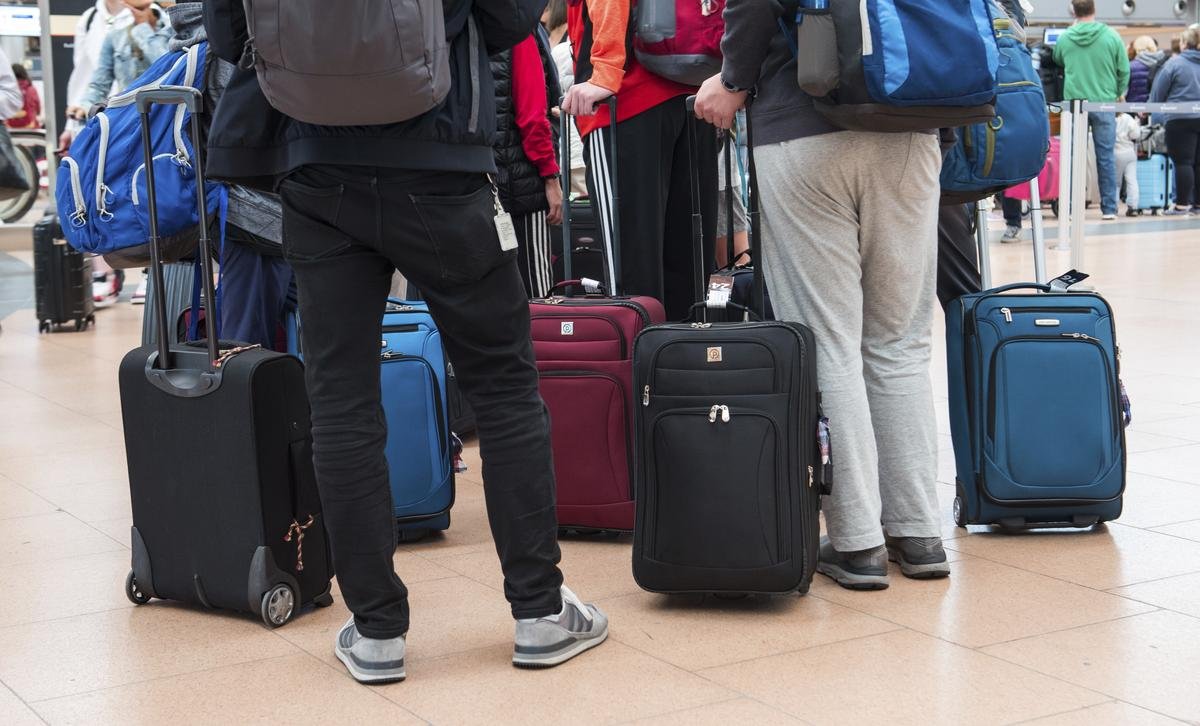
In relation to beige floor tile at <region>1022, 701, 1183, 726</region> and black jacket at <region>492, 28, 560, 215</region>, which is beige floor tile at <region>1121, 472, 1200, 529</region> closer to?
beige floor tile at <region>1022, 701, 1183, 726</region>

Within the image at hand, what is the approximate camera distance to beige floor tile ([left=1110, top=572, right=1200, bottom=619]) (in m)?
2.64

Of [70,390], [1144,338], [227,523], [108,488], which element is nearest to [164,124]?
[227,523]

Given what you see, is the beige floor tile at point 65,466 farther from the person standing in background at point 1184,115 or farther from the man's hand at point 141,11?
the person standing in background at point 1184,115

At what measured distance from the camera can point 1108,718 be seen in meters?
2.09

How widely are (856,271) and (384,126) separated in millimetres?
1044

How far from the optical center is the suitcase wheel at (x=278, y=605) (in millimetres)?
2623

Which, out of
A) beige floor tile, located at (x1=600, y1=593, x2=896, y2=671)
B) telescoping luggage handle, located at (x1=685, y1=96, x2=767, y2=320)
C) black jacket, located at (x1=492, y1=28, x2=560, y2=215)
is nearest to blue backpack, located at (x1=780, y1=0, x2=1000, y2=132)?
telescoping luggage handle, located at (x1=685, y1=96, x2=767, y2=320)

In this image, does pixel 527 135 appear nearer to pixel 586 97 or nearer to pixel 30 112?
pixel 586 97

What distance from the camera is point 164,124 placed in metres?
3.04

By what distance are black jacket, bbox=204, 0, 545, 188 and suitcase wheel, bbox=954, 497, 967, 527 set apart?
4.90 ft

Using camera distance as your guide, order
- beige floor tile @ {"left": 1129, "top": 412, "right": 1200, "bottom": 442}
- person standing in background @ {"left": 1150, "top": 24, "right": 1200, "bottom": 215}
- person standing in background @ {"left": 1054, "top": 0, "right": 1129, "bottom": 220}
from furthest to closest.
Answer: person standing in background @ {"left": 1150, "top": 24, "right": 1200, "bottom": 215}, person standing in background @ {"left": 1054, "top": 0, "right": 1129, "bottom": 220}, beige floor tile @ {"left": 1129, "top": 412, "right": 1200, "bottom": 442}

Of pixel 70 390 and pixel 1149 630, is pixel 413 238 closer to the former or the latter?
pixel 1149 630

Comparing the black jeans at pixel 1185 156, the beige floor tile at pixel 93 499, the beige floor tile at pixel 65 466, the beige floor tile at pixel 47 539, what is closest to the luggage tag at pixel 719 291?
the beige floor tile at pixel 47 539

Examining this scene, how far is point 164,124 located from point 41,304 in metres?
4.64
